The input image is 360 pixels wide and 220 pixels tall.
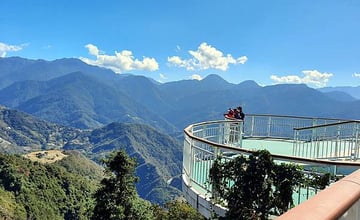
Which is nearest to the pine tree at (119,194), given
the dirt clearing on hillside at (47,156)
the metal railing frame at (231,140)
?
the metal railing frame at (231,140)

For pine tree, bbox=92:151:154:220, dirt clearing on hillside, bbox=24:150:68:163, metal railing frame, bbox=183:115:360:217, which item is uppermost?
metal railing frame, bbox=183:115:360:217

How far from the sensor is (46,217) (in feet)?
345

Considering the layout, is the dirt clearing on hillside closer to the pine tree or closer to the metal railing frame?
the pine tree

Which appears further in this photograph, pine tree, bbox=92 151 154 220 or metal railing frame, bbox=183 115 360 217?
pine tree, bbox=92 151 154 220

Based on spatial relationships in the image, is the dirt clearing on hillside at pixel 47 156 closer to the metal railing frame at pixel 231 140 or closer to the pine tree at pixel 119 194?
the pine tree at pixel 119 194

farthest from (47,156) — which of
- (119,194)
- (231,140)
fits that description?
(231,140)

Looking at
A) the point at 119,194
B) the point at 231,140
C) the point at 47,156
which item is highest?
the point at 231,140

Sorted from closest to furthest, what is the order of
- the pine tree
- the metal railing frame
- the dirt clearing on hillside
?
the metal railing frame, the pine tree, the dirt clearing on hillside

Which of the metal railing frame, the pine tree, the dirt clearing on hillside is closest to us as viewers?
the metal railing frame

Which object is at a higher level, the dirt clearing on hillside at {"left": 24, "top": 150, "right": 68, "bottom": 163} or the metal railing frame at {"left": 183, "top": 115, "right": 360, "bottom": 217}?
the metal railing frame at {"left": 183, "top": 115, "right": 360, "bottom": 217}

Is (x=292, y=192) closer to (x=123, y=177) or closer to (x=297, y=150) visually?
(x=297, y=150)

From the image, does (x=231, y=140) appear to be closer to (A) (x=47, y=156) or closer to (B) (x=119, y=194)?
(B) (x=119, y=194)

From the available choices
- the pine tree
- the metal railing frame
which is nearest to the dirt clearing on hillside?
the pine tree

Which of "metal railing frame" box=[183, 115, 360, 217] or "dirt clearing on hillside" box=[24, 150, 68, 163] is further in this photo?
"dirt clearing on hillside" box=[24, 150, 68, 163]
